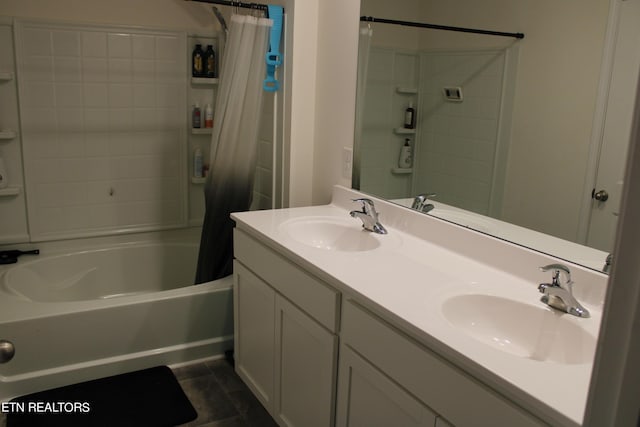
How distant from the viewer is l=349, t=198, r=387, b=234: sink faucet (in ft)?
6.99

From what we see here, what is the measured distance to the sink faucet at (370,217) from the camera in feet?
6.99

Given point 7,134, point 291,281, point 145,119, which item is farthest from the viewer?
point 145,119

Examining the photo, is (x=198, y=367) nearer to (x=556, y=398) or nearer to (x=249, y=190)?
(x=249, y=190)

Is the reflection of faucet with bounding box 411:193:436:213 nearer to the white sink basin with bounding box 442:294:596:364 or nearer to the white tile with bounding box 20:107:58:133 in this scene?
the white sink basin with bounding box 442:294:596:364

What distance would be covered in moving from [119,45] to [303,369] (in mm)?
2252

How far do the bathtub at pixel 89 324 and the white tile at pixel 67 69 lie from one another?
99 centimetres

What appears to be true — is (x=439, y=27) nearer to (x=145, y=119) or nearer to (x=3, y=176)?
(x=145, y=119)

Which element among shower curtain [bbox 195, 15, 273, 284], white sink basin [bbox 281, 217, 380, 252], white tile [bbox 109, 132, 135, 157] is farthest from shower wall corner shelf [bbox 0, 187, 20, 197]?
white sink basin [bbox 281, 217, 380, 252]

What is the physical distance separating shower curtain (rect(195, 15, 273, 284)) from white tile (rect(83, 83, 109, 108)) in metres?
0.93

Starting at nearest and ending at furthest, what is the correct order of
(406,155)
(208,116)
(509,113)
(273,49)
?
1. (509,113)
2. (406,155)
3. (273,49)
4. (208,116)

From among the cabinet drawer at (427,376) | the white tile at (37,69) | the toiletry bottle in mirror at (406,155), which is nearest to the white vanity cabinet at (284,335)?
the cabinet drawer at (427,376)

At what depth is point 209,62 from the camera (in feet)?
10.8

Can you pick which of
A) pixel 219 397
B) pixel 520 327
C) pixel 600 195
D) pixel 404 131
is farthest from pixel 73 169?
pixel 600 195

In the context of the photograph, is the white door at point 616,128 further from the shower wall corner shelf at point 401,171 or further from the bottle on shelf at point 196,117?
the bottle on shelf at point 196,117
